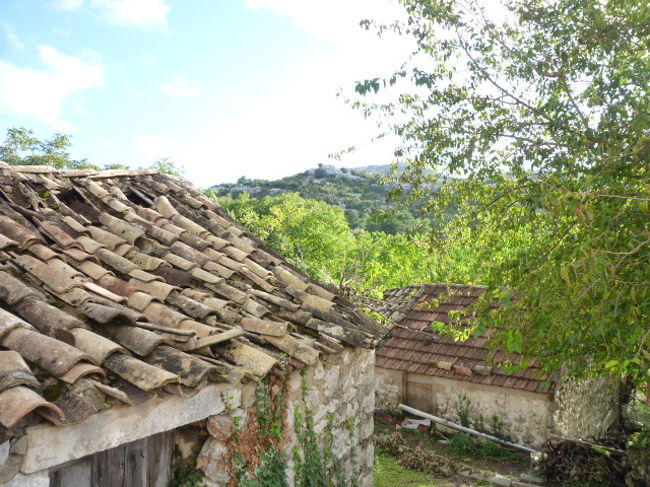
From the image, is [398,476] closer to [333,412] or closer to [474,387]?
[474,387]

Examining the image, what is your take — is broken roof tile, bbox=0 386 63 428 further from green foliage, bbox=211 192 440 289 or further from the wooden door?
green foliage, bbox=211 192 440 289

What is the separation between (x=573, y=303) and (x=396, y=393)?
796 centimetres

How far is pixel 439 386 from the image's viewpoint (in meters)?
10.9

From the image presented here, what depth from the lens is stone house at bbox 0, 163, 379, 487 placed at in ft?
8.22

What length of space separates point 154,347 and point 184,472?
105 centimetres

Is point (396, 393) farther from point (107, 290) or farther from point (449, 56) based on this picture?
point (107, 290)

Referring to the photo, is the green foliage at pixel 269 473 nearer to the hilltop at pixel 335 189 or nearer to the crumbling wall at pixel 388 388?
the crumbling wall at pixel 388 388

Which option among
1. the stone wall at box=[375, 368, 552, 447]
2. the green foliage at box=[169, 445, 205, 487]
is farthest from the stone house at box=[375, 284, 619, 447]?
the green foliage at box=[169, 445, 205, 487]

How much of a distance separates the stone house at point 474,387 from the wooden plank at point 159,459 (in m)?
6.00

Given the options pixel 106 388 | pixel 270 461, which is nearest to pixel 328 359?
pixel 270 461

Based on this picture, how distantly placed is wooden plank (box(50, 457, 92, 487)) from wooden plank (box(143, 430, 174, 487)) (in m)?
0.36

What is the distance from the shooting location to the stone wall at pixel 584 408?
32.4ft

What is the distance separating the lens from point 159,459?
3.57m

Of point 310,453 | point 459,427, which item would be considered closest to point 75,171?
point 310,453
